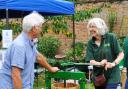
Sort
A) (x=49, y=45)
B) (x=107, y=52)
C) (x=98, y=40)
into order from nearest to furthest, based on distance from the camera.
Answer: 1. (x=107, y=52)
2. (x=98, y=40)
3. (x=49, y=45)

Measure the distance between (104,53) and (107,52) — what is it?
0.14ft

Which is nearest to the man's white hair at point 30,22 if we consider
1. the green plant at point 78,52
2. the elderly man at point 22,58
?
the elderly man at point 22,58

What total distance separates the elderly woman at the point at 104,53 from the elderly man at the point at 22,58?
0.96 meters

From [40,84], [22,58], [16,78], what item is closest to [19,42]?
[22,58]

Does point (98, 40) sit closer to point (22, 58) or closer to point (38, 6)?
point (22, 58)

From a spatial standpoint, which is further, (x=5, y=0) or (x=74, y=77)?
(x=5, y=0)

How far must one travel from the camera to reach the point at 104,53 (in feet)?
18.8

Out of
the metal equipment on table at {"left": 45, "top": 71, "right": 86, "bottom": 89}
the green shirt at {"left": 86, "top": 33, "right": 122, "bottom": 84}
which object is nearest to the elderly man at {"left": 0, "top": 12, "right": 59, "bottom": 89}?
the metal equipment on table at {"left": 45, "top": 71, "right": 86, "bottom": 89}

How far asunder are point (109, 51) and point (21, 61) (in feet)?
4.53

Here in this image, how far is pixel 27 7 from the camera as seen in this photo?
8.51 m

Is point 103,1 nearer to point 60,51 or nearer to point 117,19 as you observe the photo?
point 117,19

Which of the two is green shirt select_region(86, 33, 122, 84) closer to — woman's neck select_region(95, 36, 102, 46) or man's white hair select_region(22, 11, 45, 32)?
woman's neck select_region(95, 36, 102, 46)

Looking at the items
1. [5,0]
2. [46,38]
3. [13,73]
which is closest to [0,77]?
[13,73]

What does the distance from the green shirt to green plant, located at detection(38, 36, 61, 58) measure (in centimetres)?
855
